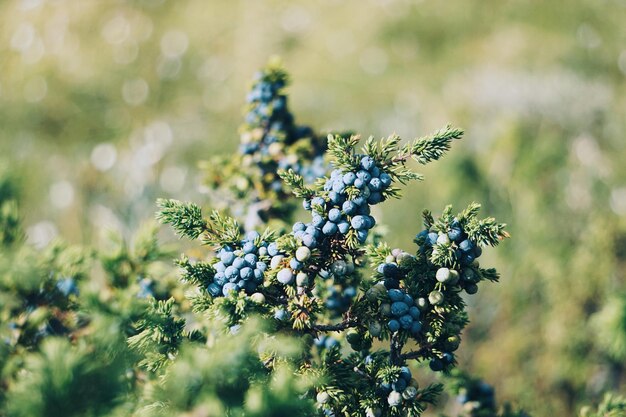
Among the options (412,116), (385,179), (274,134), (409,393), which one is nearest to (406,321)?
(409,393)

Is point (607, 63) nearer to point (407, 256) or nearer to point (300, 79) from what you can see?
point (300, 79)

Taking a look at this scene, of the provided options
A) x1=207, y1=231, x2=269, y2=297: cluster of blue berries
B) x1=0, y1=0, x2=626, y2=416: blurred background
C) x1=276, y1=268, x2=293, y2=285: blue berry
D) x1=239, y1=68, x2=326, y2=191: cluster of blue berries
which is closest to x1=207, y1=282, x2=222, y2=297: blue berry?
x1=207, y1=231, x2=269, y2=297: cluster of blue berries

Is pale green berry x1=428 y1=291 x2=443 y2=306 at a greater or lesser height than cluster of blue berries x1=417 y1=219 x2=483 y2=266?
lesser

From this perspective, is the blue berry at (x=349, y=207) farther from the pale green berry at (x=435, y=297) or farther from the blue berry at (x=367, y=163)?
the pale green berry at (x=435, y=297)

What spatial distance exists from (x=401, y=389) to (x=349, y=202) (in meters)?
0.31

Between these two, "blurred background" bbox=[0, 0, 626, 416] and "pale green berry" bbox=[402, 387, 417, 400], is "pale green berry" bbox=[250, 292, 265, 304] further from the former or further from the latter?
"blurred background" bbox=[0, 0, 626, 416]

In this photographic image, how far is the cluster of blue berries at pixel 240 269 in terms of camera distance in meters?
0.83

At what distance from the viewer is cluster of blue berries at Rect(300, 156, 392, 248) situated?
82cm

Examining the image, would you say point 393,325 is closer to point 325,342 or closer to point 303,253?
point 303,253

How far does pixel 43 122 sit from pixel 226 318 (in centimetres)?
455

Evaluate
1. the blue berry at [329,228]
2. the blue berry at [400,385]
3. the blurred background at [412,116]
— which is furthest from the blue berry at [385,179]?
the blurred background at [412,116]

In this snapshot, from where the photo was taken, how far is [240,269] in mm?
833

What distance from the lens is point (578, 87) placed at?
4.27 metres

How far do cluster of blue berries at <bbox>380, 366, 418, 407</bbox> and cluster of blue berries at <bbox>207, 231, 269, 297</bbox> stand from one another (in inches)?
10.4
